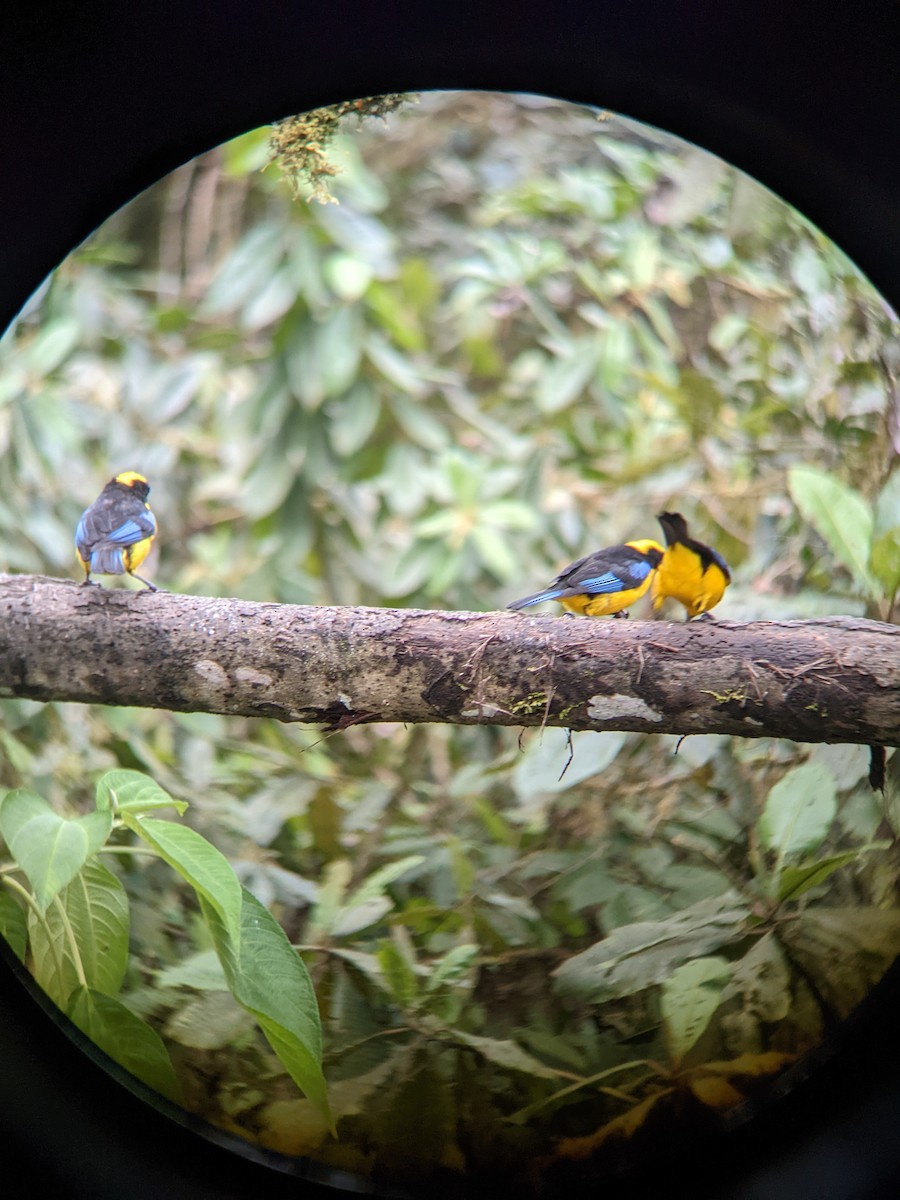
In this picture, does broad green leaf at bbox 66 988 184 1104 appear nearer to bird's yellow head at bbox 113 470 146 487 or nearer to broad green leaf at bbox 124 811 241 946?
broad green leaf at bbox 124 811 241 946

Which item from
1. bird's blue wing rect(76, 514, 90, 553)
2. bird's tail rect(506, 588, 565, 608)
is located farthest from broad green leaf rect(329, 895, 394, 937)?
bird's blue wing rect(76, 514, 90, 553)

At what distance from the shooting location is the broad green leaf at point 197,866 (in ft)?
2.79

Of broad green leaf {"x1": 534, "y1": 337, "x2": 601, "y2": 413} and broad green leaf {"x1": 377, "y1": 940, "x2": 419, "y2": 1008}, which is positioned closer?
broad green leaf {"x1": 377, "y1": 940, "x2": 419, "y2": 1008}

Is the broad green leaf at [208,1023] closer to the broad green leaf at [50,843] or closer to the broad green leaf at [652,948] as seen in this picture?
the broad green leaf at [50,843]

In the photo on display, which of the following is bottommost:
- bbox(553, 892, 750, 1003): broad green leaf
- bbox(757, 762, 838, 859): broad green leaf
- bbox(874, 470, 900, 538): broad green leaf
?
bbox(553, 892, 750, 1003): broad green leaf

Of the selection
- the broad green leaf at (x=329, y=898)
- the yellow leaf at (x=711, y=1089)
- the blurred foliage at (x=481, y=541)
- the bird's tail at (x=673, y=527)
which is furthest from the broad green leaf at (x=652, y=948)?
the bird's tail at (x=673, y=527)

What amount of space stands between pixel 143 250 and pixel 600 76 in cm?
53

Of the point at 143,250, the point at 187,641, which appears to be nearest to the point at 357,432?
the point at 143,250

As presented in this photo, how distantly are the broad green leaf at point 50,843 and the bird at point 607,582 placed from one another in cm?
46

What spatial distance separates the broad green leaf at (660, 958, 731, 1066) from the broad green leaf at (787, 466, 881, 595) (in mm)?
391

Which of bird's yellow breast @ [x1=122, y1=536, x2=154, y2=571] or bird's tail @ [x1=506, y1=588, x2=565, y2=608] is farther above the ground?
bird's yellow breast @ [x1=122, y1=536, x2=154, y2=571]

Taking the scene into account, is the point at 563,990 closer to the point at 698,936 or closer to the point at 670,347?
the point at 698,936

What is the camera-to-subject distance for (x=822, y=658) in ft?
2.66

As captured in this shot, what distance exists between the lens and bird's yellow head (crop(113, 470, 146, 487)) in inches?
36.8
